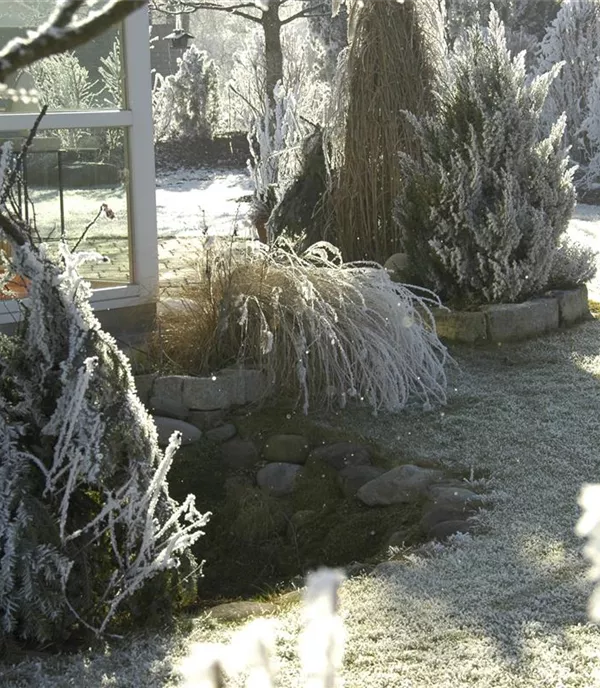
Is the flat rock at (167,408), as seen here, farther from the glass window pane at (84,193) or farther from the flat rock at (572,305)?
the flat rock at (572,305)

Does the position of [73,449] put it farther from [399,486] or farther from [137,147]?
[137,147]

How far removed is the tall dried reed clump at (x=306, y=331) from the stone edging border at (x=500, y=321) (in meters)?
0.65

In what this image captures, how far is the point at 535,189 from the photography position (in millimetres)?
5820

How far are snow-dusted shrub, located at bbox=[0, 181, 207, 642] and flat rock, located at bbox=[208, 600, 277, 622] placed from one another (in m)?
0.12

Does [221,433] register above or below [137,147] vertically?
below

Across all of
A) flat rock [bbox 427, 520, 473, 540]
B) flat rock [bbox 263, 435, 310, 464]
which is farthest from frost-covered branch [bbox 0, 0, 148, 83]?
flat rock [bbox 263, 435, 310, 464]

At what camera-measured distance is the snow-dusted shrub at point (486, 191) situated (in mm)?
5633

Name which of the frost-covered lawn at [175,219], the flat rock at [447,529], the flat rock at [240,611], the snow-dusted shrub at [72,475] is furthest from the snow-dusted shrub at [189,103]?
the flat rock at [240,611]

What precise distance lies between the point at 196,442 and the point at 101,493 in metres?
1.48

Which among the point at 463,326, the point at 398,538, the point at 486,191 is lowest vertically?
the point at 398,538

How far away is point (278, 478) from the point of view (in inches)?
161

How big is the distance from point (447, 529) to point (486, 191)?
Result: 2937 millimetres

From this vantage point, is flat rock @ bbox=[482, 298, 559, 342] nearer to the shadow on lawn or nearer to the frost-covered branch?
the shadow on lawn

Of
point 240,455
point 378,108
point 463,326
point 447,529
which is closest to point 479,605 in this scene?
point 447,529
